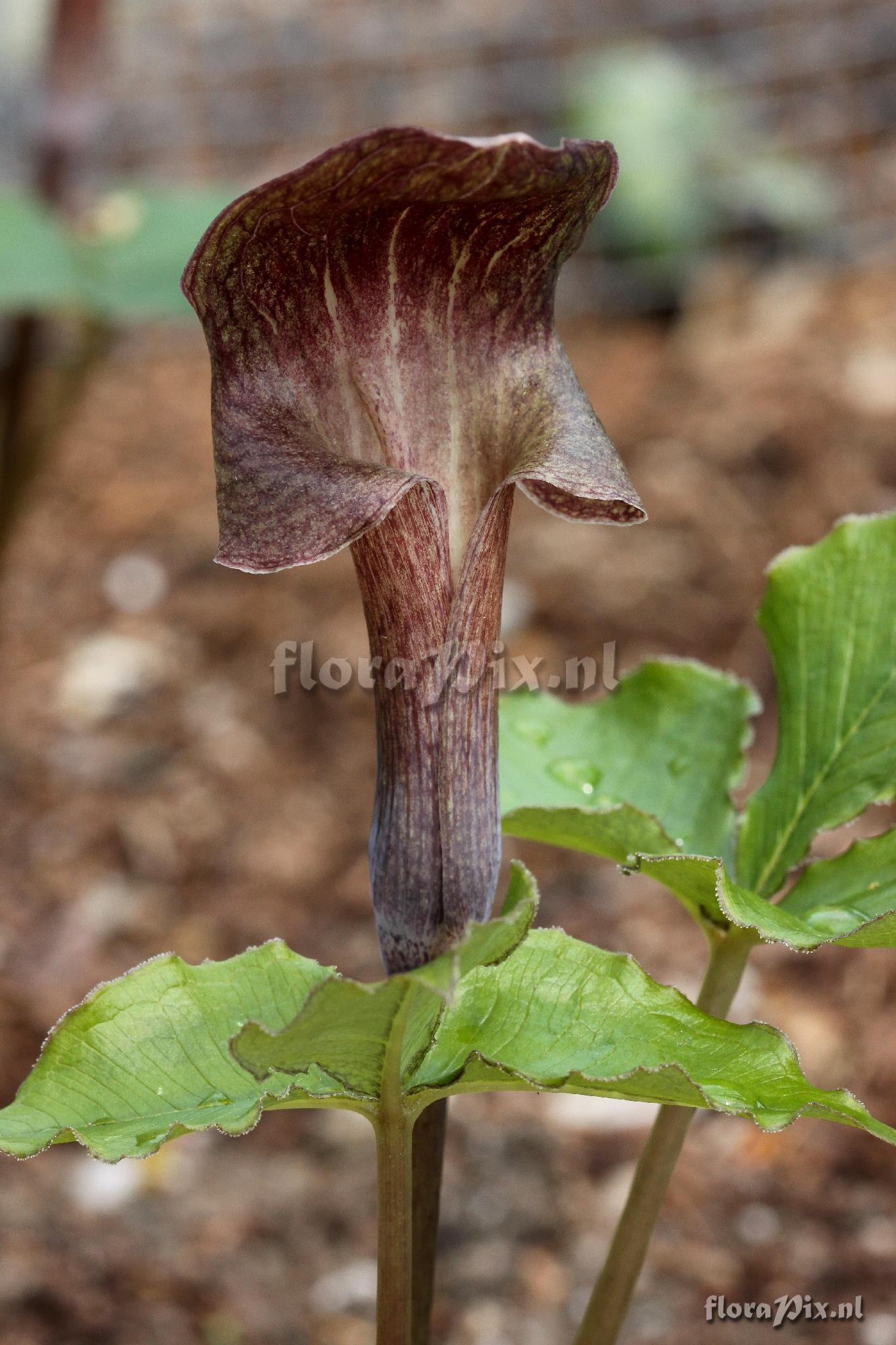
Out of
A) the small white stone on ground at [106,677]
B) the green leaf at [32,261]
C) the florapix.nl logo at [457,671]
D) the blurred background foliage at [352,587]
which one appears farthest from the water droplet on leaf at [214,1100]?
the small white stone on ground at [106,677]

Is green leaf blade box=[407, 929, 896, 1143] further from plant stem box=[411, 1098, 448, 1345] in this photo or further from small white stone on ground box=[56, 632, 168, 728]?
small white stone on ground box=[56, 632, 168, 728]

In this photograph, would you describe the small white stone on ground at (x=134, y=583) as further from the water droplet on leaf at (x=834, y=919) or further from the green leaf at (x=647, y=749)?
the water droplet on leaf at (x=834, y=919)

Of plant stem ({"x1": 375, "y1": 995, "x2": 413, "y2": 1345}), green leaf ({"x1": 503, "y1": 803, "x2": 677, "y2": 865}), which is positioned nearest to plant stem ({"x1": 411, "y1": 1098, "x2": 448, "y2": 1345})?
plant stem ({"x1": 375, "y1": 995, "x2": 413, "y2": 1345})

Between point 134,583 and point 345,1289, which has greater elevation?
point 134,583

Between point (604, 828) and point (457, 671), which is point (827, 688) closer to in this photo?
point (604, 828)

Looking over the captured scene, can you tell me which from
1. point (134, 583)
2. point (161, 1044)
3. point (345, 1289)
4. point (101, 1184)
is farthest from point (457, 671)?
point (134, 583)
